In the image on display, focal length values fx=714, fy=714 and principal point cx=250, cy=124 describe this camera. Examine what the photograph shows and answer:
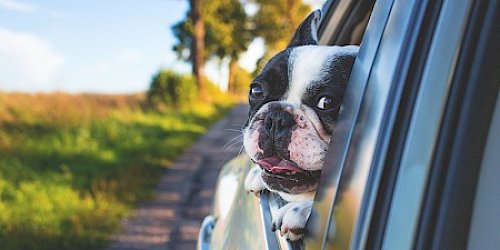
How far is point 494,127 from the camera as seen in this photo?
101cm

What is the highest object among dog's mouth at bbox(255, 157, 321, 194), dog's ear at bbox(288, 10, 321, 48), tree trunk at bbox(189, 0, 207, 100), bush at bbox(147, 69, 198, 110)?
tree trunk at bbox(189, 0, 207, 100)

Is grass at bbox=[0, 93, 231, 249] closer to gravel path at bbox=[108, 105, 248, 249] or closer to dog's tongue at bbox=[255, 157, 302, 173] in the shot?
gravel path at bbox=[108, 105, 248, 249]

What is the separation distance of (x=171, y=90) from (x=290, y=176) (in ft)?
53.9

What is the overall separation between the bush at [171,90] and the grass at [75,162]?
271cm

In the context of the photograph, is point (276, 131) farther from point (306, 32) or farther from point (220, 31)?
point (220, 31)

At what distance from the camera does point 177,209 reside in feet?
23.4

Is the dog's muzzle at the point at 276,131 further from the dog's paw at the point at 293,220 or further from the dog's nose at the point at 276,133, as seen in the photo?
the dog's paw at the point at 293,220

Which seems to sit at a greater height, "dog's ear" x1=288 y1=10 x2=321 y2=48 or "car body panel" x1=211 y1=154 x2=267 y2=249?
"dog's ear" x1=288 y1=10 x2=321 y2=48

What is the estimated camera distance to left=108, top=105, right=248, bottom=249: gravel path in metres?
5.97

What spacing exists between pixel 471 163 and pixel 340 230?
23 centimetres

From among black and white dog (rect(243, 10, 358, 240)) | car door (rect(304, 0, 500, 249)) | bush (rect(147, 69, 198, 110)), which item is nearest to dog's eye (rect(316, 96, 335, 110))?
black and white dog (rect(243, 10, 358, 240))

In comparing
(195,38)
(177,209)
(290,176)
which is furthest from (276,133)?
(195,38)

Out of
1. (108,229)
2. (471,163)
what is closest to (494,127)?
(471,163)

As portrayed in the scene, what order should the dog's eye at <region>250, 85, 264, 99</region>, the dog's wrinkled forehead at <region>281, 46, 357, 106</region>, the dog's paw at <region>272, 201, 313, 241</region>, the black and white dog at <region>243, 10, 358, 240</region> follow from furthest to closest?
the dog's eye at <region>250, 85, 264, 99</region> → the dog's wrinkled forehead at <region>281, 46, 357, 106</region> → the black and white dog at <region>243, 10, 358, 240</region> → the dog's paw at <region>272, 201, 313, 241</region>
